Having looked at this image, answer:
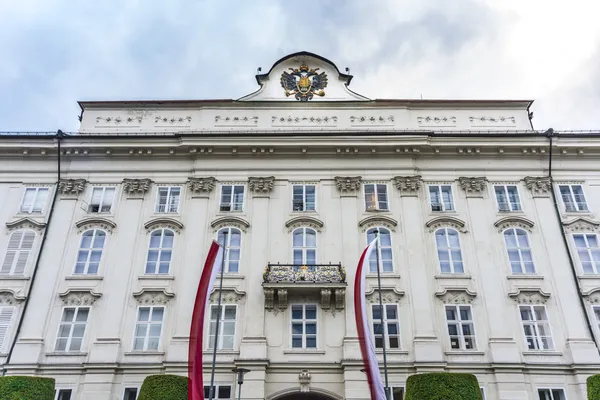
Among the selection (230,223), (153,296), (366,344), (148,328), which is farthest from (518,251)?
(148,328)

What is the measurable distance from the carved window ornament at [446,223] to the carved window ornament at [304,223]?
5547mm

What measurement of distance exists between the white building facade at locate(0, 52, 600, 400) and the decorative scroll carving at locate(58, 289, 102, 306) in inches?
3.7

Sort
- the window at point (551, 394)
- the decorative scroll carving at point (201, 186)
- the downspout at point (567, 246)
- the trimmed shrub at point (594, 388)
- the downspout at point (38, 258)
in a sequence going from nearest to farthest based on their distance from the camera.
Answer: the trimmed shrub at point (594, 388), the window at point (551, 394), the downspout at point (38, 258), the downspout at point (567, 246), the decorative scroll carving at point (201, 186)

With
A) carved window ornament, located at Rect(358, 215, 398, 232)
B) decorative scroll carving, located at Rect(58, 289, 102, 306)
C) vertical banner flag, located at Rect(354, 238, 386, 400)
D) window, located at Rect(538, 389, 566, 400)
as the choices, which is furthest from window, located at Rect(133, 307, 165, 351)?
window, located at Rect(538, 389, 566, 400)

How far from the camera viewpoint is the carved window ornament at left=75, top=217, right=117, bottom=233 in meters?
26.0

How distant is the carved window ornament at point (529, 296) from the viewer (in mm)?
23766

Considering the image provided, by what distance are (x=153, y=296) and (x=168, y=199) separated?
5.53 m

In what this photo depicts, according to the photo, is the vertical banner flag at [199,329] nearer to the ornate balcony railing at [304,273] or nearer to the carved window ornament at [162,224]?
the ornate balcony railing at [304,273]

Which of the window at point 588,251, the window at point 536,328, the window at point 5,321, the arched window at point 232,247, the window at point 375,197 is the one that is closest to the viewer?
the window at point 536,328

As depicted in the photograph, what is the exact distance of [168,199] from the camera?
27.1 m

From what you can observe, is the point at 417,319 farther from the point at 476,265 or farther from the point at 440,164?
the point at 440,164

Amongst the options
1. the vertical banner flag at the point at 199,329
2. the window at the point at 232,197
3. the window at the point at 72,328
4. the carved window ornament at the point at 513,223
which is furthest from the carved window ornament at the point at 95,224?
the carved window ornament at the point at 513,223

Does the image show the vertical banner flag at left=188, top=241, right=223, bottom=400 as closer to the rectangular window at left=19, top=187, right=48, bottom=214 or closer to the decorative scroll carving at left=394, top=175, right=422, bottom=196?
the decorative scroll carving at left=394, top=175, right=422, bottom=196

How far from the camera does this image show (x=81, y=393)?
21.9 m
